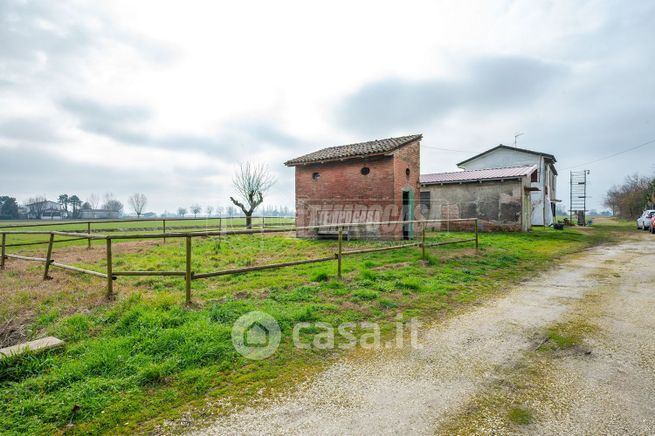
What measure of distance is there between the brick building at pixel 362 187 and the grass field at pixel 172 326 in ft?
18.5

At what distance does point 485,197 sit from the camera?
19688mm

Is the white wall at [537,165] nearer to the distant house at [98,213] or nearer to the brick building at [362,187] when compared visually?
the brick building at [362,187]

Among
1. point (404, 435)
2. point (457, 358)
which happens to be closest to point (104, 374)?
point (404, 435)

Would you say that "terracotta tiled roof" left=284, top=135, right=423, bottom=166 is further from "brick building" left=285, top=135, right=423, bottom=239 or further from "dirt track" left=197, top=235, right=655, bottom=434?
"dirt track" left=197, top=235, right=655, bottom=434

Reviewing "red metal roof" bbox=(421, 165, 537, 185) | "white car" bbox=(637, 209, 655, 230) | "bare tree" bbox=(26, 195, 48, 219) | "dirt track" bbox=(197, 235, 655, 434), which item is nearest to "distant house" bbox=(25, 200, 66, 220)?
"bare tree" bbox=(26, 195, 48, 219)

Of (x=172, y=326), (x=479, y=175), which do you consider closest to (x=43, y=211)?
(x=479, y=175)

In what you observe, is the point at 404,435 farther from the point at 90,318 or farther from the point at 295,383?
the point at 90,318

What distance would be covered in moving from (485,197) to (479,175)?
174cm

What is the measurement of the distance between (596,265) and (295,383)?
10.6 metres

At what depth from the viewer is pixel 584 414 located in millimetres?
2480

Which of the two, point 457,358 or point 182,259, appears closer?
point 457,358

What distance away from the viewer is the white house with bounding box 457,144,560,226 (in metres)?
26.9

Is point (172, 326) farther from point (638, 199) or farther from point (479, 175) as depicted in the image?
point (638, 199)

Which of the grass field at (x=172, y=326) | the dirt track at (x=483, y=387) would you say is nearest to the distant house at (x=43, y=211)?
the grass field at (x=172, y=326)
